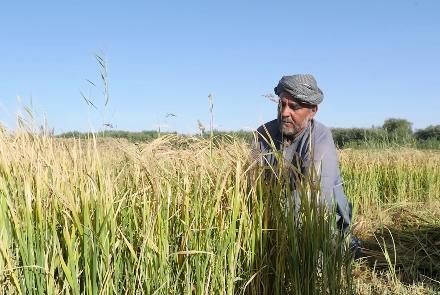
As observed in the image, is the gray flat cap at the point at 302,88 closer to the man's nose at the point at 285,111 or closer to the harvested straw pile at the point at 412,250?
the man's nose at the point at 285,111

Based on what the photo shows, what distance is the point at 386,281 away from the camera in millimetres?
3561

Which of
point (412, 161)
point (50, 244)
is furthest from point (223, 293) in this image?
point (412, 161)

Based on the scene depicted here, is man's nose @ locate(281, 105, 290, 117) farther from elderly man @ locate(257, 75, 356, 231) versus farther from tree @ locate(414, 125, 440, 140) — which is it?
tree @ locate(414, 125, 440, 140)

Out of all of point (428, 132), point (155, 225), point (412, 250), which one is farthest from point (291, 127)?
point (428, 132)

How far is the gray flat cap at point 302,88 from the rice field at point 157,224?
3.12 feet

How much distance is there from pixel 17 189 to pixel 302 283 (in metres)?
1.28

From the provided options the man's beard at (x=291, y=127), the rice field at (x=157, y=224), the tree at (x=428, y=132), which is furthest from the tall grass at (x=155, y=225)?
the tree at (x=428, y=132)

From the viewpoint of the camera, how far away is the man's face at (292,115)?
333cm

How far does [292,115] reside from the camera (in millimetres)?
3350

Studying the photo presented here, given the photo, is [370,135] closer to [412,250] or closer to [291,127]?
[412,250]

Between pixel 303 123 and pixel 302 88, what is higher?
pixel 302 88

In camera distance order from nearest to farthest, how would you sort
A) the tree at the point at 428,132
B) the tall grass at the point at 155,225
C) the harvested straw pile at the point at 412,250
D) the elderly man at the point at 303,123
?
1. the tall grass at the point at 155,225
2. the elderly man at the point at 303,123
3. the harvested straw pile at the point at 412,250
4. the tree at the point at 428,132

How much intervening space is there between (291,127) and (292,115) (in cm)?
8

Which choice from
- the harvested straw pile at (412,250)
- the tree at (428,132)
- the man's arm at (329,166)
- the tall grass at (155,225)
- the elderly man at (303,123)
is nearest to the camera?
the tall grass at (155,225)
